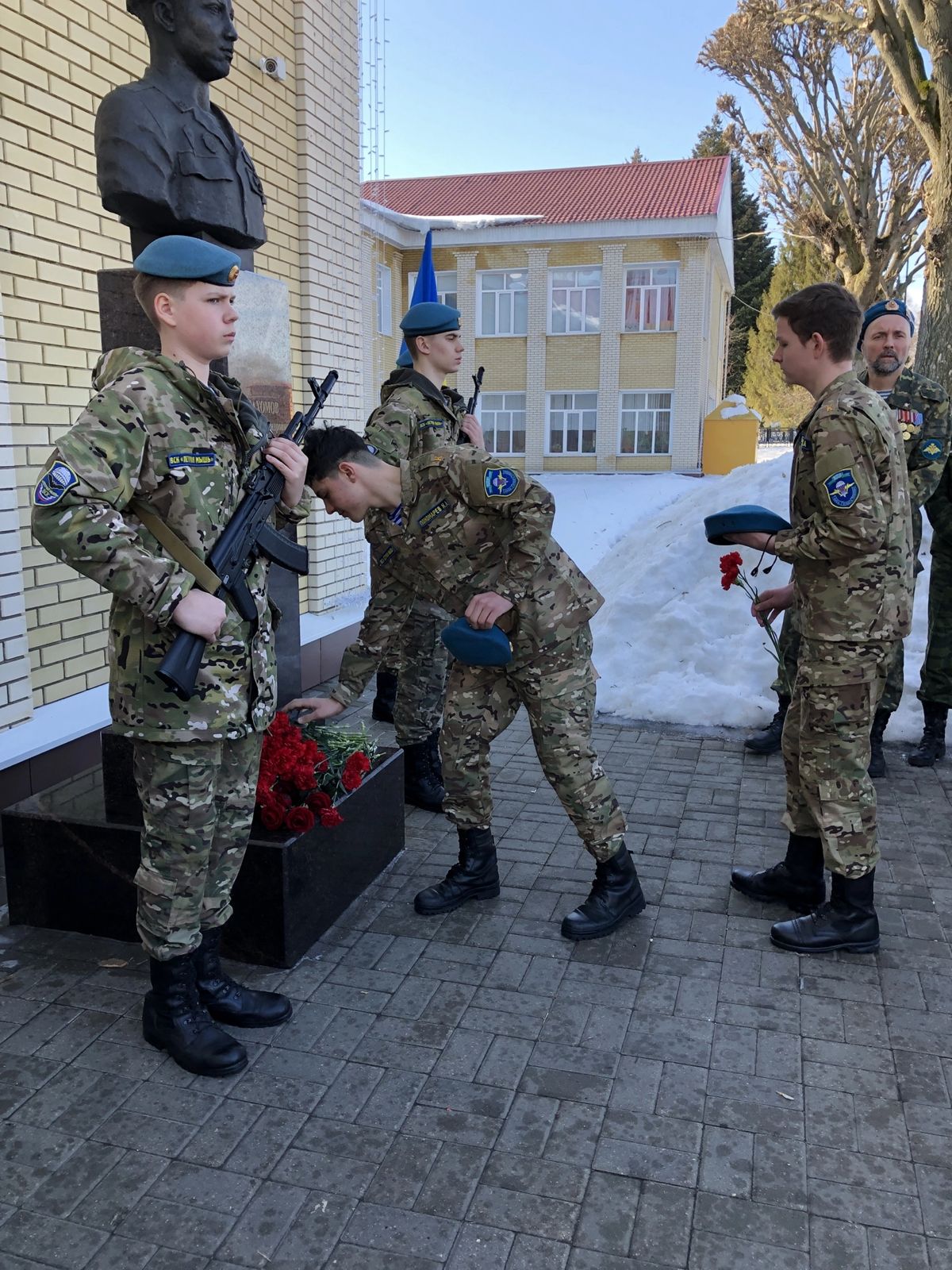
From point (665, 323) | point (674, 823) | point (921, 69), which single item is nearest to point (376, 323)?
point (665, 323)

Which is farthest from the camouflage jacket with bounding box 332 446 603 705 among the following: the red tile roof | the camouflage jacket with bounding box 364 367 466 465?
the red tile roof

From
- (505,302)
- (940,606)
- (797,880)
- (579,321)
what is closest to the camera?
(797,880)

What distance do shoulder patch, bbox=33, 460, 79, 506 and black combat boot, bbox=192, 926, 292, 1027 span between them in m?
1.29

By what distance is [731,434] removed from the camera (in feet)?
80.4

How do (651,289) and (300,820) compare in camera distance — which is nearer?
(300,820)

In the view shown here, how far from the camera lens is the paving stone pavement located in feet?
6.84

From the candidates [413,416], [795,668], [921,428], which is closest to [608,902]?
[795,668]

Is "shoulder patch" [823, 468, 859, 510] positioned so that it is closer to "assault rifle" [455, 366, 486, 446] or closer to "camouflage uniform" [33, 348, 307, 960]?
Answer: "camouflage uniform" [33, 348, 307, 960]

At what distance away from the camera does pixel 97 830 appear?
3.26 meters

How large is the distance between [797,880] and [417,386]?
2.62 m

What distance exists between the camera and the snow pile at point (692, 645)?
5934 millimetres

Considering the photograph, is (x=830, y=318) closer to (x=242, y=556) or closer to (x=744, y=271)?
(x=242, y=556)

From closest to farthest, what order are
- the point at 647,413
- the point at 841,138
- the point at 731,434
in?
1. the point at 841,138
2. the point at 731,434
3. the point at 647,413

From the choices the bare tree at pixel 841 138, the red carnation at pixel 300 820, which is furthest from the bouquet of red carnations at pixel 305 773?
the bare tree at pixel 841 138
